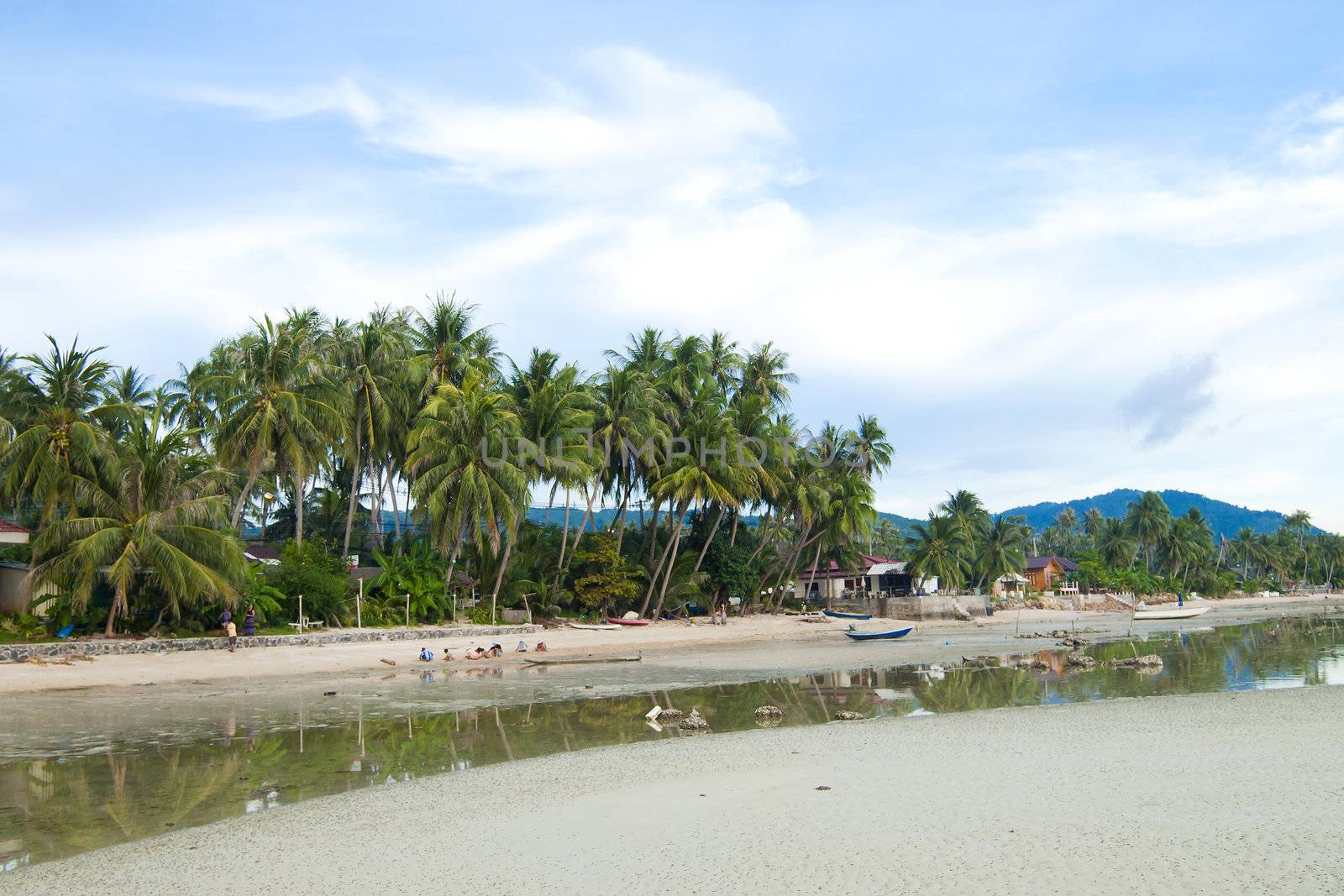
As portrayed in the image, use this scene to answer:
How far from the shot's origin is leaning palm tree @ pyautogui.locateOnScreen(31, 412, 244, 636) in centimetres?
2161

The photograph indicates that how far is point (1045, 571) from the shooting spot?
88.5 metres

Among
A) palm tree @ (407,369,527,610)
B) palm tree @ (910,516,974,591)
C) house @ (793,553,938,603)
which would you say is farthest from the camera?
house @ (793,553,938,603)

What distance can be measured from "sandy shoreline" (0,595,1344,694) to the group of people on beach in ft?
0.97

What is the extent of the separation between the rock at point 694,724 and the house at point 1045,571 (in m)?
78.7

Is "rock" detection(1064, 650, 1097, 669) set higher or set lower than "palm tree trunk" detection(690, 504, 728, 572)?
lower

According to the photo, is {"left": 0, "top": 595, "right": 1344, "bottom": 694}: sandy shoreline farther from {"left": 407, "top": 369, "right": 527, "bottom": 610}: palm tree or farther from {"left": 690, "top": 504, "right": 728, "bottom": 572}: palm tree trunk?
{"left": 407, "top": 369, "right": 527, "bottom": 610}: palm tree

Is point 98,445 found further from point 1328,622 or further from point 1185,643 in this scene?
point 1328,622

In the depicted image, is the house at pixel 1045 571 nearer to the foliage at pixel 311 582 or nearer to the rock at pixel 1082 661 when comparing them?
the rock at pixel 1082 661

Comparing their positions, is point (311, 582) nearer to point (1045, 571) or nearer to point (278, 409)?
point (278, 409)

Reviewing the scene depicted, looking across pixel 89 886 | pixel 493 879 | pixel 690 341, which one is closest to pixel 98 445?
pixel 89 886

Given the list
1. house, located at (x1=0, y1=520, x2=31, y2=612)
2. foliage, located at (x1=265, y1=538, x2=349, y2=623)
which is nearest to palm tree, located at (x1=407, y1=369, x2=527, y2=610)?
foliage, located at (x1=265, y1=538, x2=349, y2=623)

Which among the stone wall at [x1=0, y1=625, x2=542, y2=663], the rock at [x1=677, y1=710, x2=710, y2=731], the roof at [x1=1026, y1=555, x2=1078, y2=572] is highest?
the roof at [x1=1026, y1=555, x2=1078, y2=572]

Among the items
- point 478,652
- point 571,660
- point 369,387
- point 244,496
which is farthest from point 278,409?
point 571,660

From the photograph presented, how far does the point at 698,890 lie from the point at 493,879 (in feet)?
4.83
